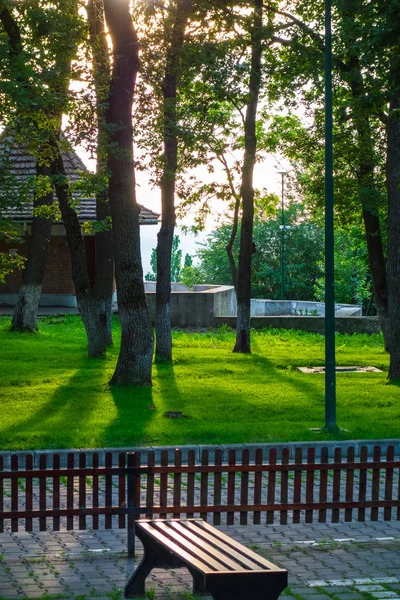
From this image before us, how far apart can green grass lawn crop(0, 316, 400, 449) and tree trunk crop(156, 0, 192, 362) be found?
0.82m

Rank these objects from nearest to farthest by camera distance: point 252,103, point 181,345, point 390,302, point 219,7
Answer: point 390,302
point 219,7
point 252,103
point 181,345

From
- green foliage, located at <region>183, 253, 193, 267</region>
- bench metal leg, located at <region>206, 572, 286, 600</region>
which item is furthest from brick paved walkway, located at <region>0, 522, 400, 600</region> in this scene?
green foliage, located at <region>183, 253, 193, 267</region>

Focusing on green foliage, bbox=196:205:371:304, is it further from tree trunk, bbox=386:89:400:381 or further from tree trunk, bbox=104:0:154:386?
tree trunk, bbox=104:0:154:386

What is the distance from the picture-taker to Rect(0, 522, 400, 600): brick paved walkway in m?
7.04

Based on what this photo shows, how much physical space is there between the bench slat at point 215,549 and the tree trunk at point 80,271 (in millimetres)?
13196

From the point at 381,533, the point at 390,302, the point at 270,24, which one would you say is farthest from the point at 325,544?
the point at 270,24

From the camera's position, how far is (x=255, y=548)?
27.2 feet

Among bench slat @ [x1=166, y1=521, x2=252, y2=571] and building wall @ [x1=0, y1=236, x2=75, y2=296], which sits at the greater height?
building wall @ [x1=0, y1=236, x2=75, y2=296]

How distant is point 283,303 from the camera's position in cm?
4331

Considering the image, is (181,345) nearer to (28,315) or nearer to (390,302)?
(28,315)

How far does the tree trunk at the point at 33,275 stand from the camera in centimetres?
2591

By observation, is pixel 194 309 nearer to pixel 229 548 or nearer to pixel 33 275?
pixel 33 275

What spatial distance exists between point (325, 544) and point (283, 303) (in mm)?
34959

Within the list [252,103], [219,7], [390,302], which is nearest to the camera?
[390,302]
